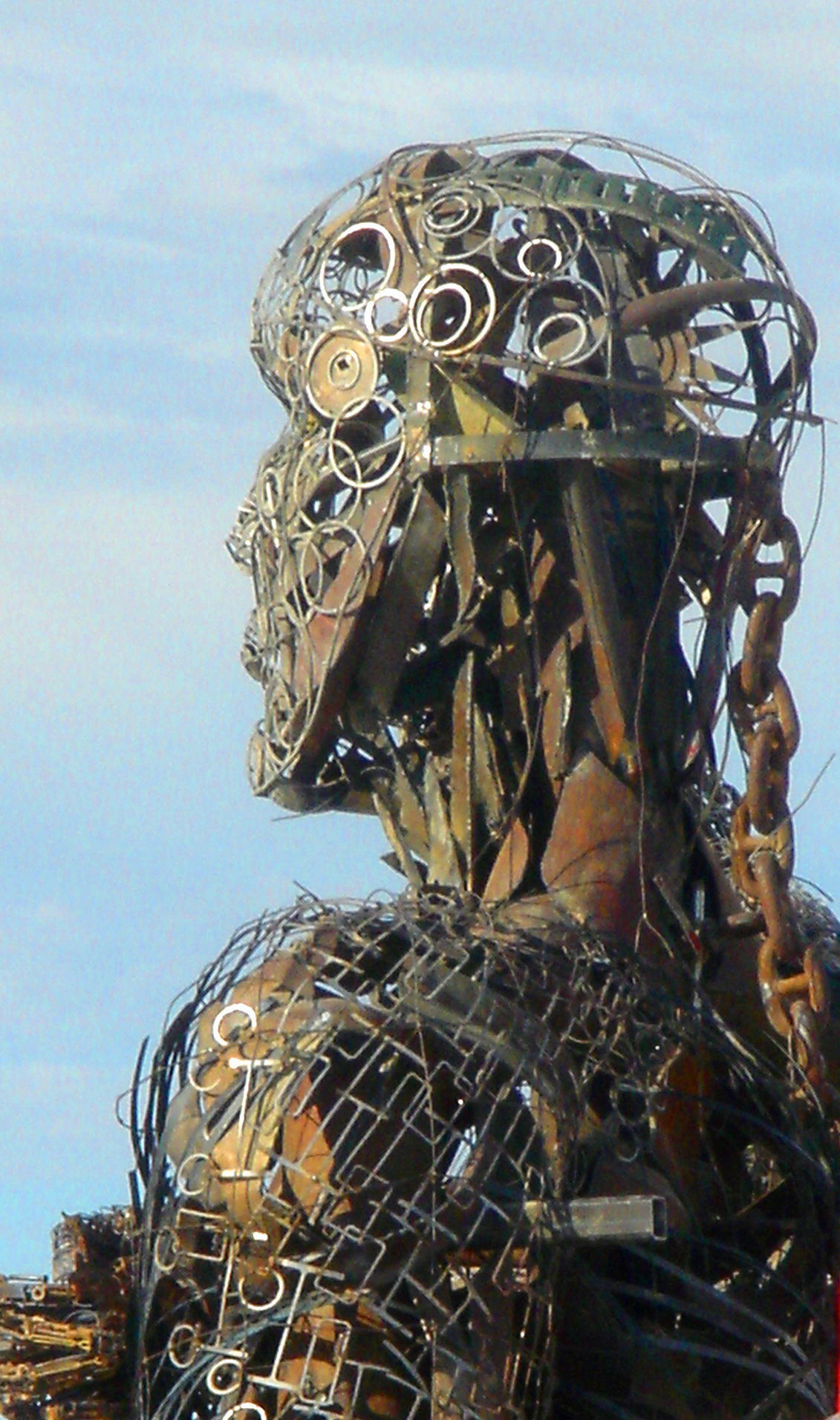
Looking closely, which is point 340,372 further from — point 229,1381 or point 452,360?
point 229,1381

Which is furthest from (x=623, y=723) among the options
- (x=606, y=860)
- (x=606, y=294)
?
(x=606, y=294)

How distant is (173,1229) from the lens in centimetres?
1891

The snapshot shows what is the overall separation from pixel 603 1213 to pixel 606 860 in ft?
8.38

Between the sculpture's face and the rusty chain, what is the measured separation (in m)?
1.32

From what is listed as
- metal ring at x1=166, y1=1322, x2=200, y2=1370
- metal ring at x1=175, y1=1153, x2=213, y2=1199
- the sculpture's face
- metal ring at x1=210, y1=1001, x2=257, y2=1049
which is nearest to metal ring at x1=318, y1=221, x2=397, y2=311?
the sculpture's face

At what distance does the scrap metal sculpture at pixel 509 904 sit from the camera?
18703 millimetres

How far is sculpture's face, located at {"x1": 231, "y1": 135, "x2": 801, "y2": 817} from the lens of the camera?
2053 cm

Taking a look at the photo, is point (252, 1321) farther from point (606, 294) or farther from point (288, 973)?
point (606, 294)

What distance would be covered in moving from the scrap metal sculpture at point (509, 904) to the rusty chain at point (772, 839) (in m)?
0.02

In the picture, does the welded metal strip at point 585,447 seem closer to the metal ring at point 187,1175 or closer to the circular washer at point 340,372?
the circular washer at point 340,372

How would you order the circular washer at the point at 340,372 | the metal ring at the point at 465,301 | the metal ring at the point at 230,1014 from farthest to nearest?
the circular washer at the point at 340,372 → the metal ring at the point at 465,301 → the metal ring at the point at 230,1014

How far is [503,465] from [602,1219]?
392 cm

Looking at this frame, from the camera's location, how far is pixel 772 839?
19422 mm

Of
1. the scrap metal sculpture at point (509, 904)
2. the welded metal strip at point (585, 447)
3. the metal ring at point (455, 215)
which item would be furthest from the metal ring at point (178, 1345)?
the metal ring at point (455, 215)
